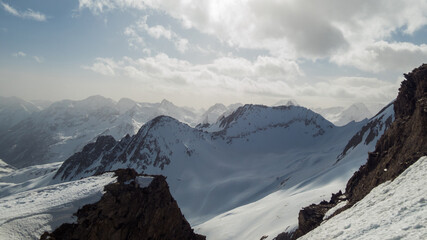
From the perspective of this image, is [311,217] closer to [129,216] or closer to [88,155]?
[129,216]

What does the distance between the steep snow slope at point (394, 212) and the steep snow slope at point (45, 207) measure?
19.4 metres

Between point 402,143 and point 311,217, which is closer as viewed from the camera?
point 402,143

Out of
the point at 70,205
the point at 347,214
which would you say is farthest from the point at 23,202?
the point at 347,214

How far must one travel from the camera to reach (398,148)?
26.0 metres

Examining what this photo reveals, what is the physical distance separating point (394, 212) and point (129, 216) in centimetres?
1932

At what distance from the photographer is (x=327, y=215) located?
27484 mm

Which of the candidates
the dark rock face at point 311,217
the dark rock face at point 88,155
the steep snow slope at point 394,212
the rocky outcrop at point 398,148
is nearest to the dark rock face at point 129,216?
the dark rock face at point 311,217

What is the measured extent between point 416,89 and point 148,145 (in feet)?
463

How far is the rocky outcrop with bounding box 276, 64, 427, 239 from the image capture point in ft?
74.6

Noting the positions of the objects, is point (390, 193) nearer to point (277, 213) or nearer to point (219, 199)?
point (277, 213)

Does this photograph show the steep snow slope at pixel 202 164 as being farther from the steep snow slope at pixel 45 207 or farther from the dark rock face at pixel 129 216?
the steep snow slope at pixel 45 207

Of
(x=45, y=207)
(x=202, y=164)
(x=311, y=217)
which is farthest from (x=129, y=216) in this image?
(x=202, y=164)

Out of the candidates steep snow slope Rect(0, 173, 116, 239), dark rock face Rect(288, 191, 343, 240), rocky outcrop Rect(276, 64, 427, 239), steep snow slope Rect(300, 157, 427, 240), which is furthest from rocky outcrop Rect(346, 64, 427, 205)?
steep snow slope Rect(0, 173, 116, 239)

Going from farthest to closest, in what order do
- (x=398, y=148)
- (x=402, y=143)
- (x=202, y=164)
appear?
(x=202, y=164) < (x=402, y=143) < (x=398, y=148)
